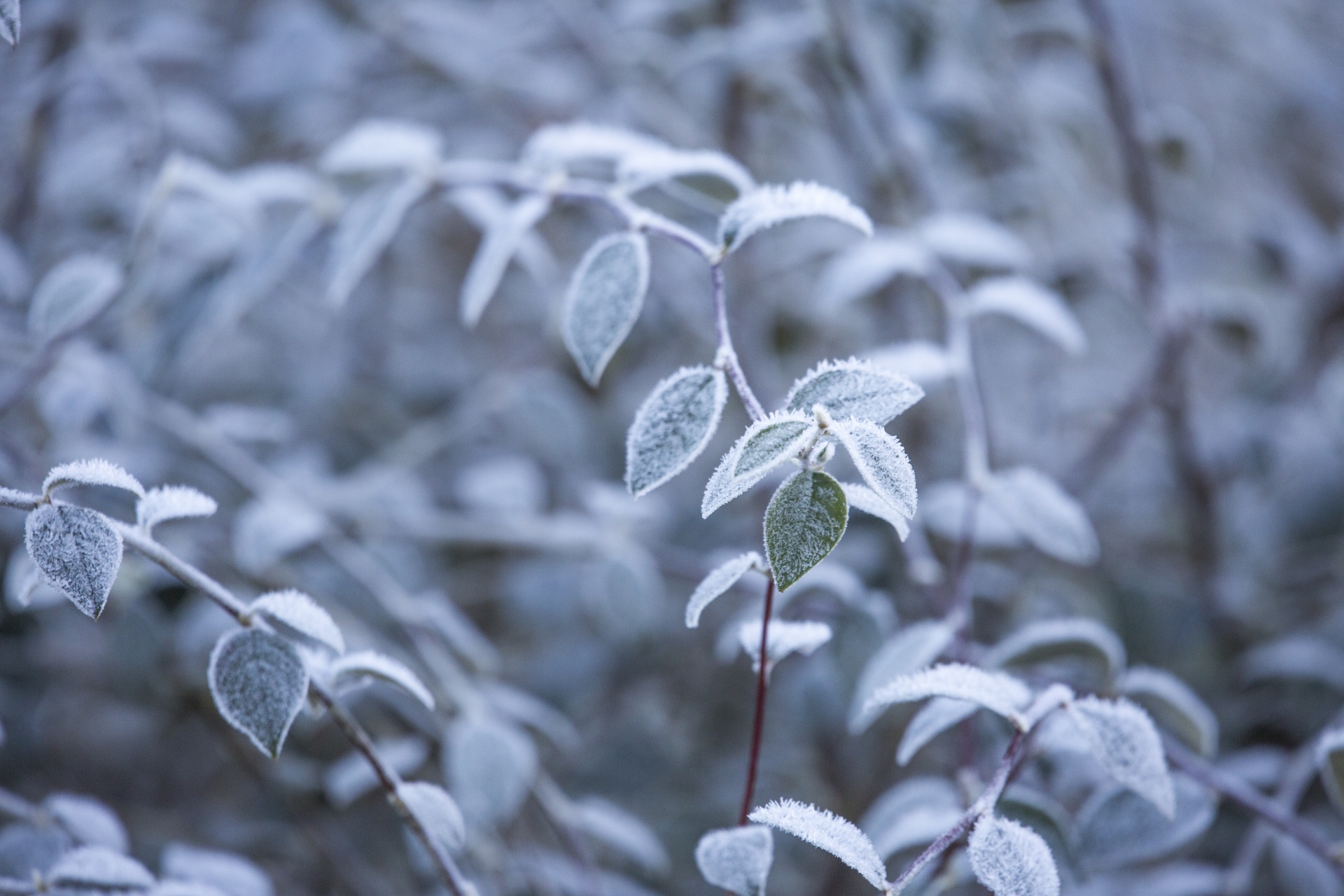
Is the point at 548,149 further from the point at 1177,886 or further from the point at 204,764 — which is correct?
the point at 204,764

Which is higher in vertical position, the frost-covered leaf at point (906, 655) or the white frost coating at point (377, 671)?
the white frost coating at point (377, 671)

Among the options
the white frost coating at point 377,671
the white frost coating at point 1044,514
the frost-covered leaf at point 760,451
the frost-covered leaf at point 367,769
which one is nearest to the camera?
the frost-covered leaf at point 760,451

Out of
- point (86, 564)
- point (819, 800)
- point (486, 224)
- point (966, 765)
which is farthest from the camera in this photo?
point (819, 800)

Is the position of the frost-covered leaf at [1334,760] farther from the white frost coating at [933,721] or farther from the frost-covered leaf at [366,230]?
the frost-covered leaf at [366,230]

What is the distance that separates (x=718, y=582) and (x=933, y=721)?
0.15 m

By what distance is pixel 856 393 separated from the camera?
401 mm

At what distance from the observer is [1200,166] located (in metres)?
0.91

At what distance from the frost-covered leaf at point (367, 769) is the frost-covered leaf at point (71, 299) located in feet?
1.10

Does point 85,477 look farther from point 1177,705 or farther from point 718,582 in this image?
point 1177,705

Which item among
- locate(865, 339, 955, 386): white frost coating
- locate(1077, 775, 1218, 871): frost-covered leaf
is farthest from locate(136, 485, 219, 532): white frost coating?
locate(1077, 775, 1218, 871): frost-covered leaf

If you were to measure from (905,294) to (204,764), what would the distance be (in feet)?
3.37

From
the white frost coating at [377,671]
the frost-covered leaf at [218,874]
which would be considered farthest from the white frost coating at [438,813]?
the frost-covered leaf at [218,874]

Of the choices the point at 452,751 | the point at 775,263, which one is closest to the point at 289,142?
the point at 775,263

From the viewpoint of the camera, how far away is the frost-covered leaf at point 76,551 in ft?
1.30
